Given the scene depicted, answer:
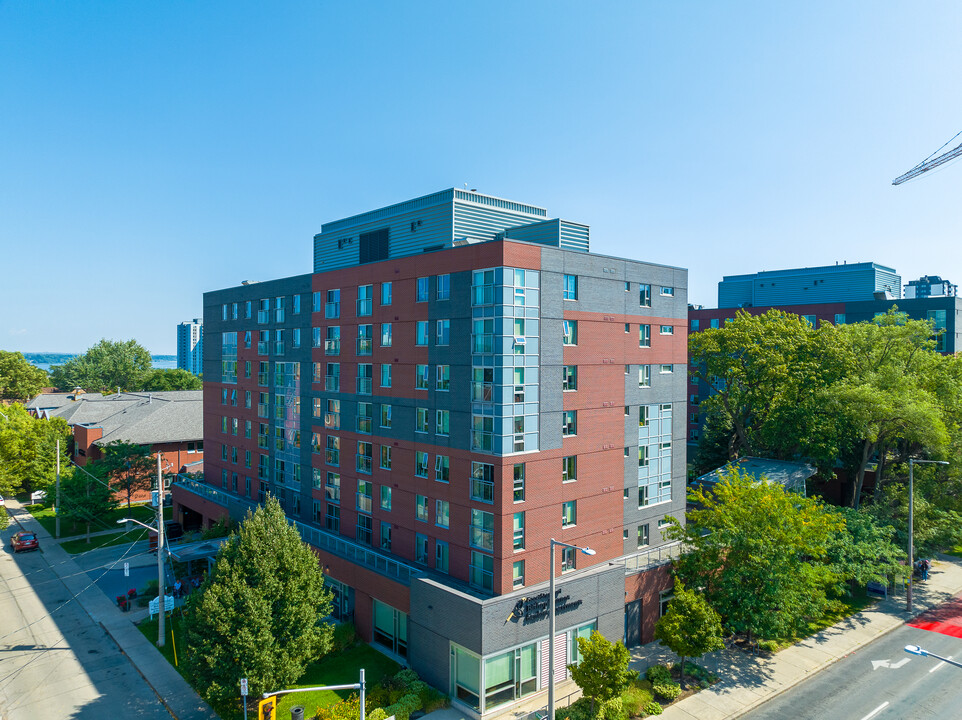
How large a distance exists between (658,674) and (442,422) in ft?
52.1

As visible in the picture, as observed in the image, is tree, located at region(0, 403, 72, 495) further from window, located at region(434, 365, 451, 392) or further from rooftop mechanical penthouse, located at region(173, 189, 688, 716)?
window, located at region(434, 365, 451, 392)

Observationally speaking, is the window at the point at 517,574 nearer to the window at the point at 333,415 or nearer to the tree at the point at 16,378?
the window at the point at 333,415

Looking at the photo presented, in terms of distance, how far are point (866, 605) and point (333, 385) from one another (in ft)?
122

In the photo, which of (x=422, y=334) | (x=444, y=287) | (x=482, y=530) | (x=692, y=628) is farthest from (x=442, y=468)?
(x=692, y=628)

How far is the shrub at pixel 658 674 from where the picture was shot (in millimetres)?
27625

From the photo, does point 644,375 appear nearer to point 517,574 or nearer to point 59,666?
point 517,574

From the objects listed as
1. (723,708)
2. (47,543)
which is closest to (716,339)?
(723,708)

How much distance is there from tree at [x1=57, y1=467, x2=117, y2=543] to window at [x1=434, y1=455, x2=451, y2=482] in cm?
3716

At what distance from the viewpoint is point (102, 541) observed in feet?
172

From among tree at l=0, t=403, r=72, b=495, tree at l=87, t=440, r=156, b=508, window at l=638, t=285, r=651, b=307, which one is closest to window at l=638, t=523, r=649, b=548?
window at l=638, t=285, r=651, b=307

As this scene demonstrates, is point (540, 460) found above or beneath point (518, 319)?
beneath

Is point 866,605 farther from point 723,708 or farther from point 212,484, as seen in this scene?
point 212,484

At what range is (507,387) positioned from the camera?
28.4 m

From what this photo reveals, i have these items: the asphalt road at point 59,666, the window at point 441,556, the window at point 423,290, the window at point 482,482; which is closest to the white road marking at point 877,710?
the window at point 482,482
